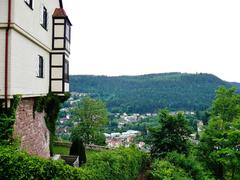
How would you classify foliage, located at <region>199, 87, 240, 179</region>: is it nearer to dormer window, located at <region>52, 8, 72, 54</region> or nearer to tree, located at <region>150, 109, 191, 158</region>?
tree, located at <region>150, 109, 191, 158</region>

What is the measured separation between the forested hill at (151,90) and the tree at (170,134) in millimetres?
68380

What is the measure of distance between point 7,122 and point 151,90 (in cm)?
9676

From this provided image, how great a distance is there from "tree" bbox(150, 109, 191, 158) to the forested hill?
224ft

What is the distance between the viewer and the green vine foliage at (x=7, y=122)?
12.9 meters

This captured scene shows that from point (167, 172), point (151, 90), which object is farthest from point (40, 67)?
point (151, 90)

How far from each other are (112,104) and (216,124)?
85806mm

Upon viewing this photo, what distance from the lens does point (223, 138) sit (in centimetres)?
2339

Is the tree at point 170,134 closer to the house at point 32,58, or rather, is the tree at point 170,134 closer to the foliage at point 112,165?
the foliage at point 112,165

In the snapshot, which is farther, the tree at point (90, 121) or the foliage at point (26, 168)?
the tree at point (90, 121)

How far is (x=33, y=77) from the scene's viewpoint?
16.0 meters

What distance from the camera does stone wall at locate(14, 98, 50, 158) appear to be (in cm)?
1522

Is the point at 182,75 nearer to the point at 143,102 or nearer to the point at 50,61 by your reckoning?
the point at 143,102

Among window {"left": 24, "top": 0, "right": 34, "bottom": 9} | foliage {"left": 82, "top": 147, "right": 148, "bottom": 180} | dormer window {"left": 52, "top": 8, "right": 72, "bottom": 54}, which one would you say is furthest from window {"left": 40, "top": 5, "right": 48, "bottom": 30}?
foliage {"left": 82, "top": 147, "right": 148, "bottom": 180}

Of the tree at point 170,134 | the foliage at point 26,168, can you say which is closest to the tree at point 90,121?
the tree at point 170,134
